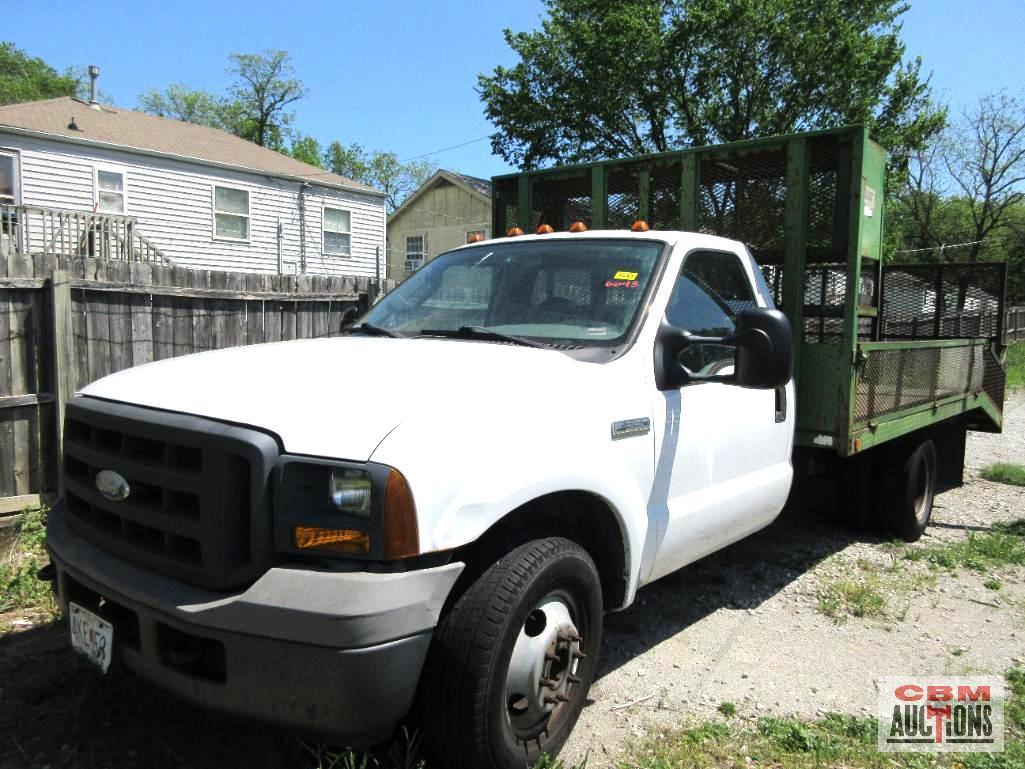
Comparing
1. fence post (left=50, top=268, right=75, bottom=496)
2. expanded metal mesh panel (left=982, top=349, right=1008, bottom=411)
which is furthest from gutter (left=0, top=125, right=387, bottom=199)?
expanded metal mesh panel (left=982, top=349, right=1008, bottom=411)

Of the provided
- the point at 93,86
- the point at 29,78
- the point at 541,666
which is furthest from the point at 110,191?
the point at 29,78

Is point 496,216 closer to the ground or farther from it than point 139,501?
farther from it

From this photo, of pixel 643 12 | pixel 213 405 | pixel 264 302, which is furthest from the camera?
pixel 643 12

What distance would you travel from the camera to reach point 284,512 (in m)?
2.17

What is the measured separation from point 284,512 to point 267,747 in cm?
122

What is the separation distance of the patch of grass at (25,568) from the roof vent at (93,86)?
18.0 m

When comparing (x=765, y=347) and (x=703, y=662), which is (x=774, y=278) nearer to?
(x=765, y=347)

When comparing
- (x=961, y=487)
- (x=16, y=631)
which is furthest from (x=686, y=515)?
(x=961, y=487)

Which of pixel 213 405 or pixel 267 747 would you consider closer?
pixel 213 405

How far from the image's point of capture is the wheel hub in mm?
2529

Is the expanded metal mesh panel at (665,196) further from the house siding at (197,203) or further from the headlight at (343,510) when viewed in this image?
the house siding at (197,203)

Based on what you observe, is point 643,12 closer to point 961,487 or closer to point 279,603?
point 961,487

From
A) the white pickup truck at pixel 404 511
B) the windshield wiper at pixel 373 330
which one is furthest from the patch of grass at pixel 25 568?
the windshield wiper at pixel 373 330

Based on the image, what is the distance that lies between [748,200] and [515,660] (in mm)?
3643
